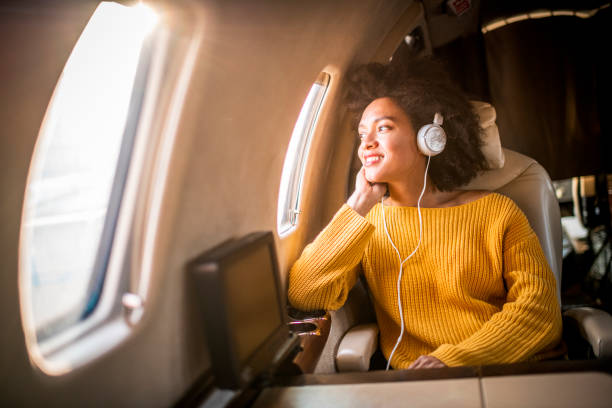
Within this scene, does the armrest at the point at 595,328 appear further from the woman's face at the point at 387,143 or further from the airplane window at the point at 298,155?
the airplane window at the point at 298,155

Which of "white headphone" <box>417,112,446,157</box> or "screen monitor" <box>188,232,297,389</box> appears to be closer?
"screen monitor" <box>188,232,297,389</box>

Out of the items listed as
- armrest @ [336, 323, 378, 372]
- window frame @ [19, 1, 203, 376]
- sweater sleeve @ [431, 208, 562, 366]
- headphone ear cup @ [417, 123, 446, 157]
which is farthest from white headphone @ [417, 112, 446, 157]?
window frame @ [19, 1, 203, 376]

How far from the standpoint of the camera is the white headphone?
1.64 m

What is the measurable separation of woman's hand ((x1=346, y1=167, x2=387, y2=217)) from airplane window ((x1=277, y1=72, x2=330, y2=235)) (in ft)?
0.82

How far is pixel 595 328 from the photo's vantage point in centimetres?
136

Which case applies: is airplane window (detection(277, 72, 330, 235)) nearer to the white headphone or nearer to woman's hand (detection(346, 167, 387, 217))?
woman's hand (detection(346, 167, 387, 217))

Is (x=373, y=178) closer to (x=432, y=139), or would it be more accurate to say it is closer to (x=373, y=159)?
(x=373, y=159)

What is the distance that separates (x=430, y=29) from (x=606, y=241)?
6.46 feet

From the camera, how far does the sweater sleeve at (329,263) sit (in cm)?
153

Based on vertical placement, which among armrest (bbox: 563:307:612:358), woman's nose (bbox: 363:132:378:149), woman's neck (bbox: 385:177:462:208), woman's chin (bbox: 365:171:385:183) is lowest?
armrest (bbox: 563:307:612:358)

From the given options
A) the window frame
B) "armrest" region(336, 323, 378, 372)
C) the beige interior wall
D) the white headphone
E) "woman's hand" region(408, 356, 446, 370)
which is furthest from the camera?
the white headphone

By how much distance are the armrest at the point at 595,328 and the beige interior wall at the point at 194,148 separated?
3.49 feet

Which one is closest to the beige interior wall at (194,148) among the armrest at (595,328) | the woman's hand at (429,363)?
the woman's hand at (429,363)

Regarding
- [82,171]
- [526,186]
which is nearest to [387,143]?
[526,186]
